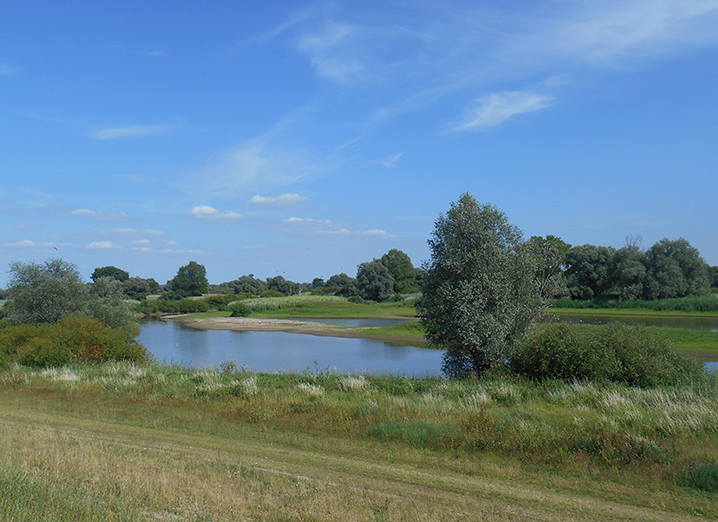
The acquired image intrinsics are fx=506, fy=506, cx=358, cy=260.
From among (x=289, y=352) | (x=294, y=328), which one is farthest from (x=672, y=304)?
(x=289, y=352)

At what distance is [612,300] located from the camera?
72.0 metres

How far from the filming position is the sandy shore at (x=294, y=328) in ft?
170

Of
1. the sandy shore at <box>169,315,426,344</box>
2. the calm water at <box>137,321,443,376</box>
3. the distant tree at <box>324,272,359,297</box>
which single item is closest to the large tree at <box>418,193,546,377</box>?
the calm water at <box>137,321,443,376</box>

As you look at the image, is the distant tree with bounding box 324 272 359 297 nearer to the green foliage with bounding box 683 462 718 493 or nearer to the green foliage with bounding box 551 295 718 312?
the green foliage with bounding box 551 295 718 312

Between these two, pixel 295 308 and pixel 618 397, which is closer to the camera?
pixel 618 397

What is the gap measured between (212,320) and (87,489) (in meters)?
74.0

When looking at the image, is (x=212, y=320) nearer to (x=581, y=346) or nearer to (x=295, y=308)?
(x=295, y=308)

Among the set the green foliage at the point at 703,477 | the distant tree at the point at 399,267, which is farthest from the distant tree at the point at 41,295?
the distant tree at the point at 399,267

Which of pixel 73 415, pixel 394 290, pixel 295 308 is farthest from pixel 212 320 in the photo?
pixel 73 415

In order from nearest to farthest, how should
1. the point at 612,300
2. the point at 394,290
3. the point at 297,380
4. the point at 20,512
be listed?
1. the point at 20,512
2. the point at 297,380
3. the point at 612,300
4. the point at 394,290

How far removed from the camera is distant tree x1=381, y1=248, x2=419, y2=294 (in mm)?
120150

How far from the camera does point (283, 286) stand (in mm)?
156500

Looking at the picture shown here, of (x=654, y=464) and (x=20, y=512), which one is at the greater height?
(x=20, y=512)

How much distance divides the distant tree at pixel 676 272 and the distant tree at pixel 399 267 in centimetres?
5676
